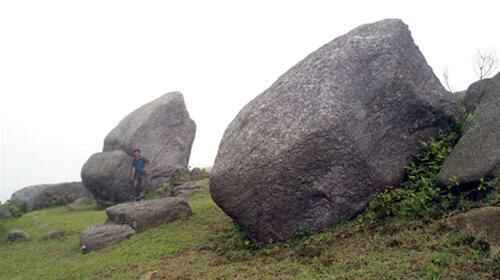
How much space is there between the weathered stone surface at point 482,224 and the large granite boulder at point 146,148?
→ 16.0 metres

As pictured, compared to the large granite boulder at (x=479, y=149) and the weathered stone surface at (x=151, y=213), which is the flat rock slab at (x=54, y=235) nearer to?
the weathered stone surface at (x=151, y=213)

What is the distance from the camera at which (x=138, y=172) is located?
20.8 metres

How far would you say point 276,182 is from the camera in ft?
31.0

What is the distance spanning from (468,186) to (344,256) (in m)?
2.66

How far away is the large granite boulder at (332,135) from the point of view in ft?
30.8

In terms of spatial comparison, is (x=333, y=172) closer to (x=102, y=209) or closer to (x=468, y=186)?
(x=468, y=186)

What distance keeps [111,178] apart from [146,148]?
6.79 feet

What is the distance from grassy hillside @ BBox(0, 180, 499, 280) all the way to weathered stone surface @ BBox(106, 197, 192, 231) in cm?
50

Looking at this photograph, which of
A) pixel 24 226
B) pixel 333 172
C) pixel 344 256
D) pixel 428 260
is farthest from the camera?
pixel 24 226

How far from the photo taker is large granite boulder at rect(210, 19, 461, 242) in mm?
9391

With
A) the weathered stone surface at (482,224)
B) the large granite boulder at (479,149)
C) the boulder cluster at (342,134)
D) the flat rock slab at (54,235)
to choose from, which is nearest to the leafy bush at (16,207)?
the flat rock slab at (54,235)

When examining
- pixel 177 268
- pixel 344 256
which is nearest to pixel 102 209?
pixel 177 268

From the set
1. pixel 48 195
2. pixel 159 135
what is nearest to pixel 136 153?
pixel 159 135

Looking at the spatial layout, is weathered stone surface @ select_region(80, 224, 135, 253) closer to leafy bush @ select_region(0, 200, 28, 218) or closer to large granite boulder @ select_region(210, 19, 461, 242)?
large granite boulder @ select_region(210, 19, 461, 242)
